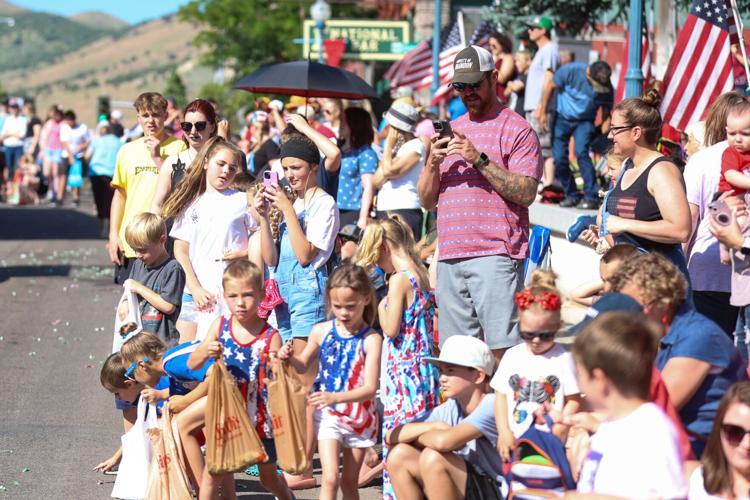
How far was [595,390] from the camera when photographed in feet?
13.8

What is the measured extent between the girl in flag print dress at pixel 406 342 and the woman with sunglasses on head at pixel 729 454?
2148mm

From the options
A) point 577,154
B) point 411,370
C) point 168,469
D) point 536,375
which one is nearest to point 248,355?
point 168,469

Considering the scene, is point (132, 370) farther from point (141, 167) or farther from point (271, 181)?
point (141, 167)

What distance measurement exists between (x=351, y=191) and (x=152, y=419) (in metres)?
4.15

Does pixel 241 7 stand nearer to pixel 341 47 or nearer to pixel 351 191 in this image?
pixel 341 47

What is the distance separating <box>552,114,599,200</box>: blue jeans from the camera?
42.7 feet

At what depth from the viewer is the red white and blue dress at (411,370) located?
21.2ft

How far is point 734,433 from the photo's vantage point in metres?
4.31

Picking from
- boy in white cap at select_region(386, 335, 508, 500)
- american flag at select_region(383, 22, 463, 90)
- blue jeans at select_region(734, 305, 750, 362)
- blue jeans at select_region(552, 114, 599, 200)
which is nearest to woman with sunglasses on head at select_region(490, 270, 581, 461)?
boy in white cap at select_region(386, 335, 508, 500)

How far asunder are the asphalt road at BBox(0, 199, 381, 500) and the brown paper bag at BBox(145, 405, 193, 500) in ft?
2.41

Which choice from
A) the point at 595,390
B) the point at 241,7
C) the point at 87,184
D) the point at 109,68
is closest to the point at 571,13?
the point at 595,390

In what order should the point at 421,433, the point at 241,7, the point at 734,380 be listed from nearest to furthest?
the point at 734,380, the point at 421,433, the point at 241,7

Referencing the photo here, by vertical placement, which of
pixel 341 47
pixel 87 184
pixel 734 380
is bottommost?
pixel 87 184

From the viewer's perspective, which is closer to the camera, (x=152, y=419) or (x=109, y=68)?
(x=152, y=419)
